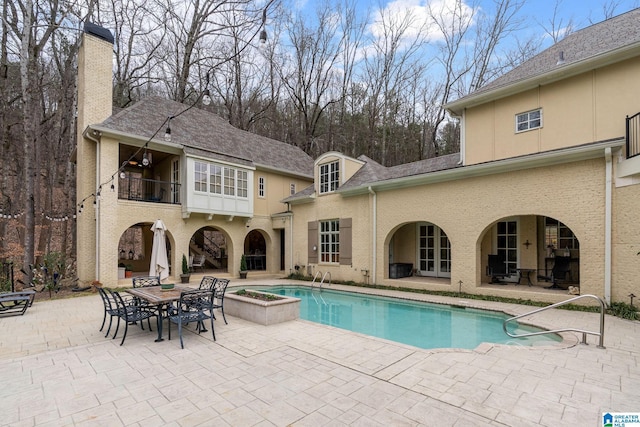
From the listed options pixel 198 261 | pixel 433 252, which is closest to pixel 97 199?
pixel 198 261

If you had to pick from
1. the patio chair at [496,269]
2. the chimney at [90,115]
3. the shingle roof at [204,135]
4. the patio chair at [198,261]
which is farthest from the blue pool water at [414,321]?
the chimney at [90,115]

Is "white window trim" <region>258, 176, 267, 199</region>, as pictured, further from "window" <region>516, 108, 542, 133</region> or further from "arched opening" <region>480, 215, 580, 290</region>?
"window" <region>516, 108, 542, 133</region>

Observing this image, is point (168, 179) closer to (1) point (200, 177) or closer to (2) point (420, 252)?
(1) point (200, 177)

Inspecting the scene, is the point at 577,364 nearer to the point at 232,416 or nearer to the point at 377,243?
the point at 232,416

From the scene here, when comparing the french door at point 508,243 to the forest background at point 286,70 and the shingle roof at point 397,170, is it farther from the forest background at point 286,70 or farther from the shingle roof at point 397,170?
the forest background at point 286,70

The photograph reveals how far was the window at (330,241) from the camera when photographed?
45.5 feet

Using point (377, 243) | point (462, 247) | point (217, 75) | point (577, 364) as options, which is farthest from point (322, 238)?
point (217, 75)

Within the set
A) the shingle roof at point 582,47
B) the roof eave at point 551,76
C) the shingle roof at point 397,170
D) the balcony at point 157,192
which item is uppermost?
the shingle roof at point 582,47

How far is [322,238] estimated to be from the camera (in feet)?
47.7

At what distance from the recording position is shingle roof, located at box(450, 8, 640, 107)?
8312mm

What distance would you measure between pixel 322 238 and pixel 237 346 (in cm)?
953

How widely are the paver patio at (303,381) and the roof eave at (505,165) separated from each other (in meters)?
4.17

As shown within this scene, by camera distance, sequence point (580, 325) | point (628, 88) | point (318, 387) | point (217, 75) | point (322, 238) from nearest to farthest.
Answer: point (318, 387)
point (580, 325)
point (628, 88)
point (322, 238)
point (217, 75)

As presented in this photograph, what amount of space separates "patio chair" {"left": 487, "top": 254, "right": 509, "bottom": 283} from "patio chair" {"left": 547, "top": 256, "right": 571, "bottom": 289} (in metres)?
1.26
